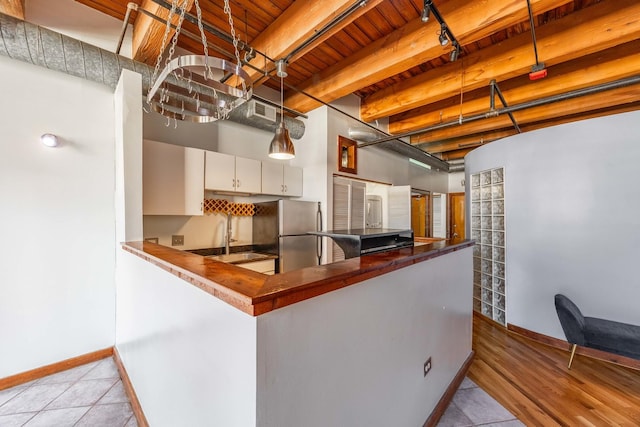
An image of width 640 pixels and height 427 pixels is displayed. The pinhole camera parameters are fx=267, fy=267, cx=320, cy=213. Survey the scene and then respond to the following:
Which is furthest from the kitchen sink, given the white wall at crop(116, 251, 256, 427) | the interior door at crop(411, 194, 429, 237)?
the interior door at crop(411, 194, 429, 237)

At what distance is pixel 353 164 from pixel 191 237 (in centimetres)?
263

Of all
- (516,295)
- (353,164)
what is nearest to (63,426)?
(353,164)

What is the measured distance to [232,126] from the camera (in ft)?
11.8

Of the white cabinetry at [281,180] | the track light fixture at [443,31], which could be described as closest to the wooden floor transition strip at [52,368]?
the white cabinetry at [281,180]

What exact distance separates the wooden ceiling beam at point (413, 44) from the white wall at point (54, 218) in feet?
7.63

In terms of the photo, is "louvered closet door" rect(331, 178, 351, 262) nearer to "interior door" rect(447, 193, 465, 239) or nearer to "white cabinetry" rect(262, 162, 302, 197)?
"white cabinetry" rect(262, 162, 302, 197)

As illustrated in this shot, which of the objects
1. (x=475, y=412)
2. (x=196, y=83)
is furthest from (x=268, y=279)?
(x=475, y=412)

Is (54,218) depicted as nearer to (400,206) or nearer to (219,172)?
(219,172)

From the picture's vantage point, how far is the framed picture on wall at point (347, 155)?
4.10 metres

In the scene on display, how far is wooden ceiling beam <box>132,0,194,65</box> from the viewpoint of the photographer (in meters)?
2.14

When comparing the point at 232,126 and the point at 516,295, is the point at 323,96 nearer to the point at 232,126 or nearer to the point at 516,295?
the point at 232,126

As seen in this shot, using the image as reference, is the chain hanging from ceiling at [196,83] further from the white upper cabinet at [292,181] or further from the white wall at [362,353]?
the white upper cabinet at [292,181]

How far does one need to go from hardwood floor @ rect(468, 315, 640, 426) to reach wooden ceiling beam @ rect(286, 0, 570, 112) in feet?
9.48

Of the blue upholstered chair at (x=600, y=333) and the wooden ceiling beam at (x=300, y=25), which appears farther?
the blue upholstered chair at (x=600, y=333)
